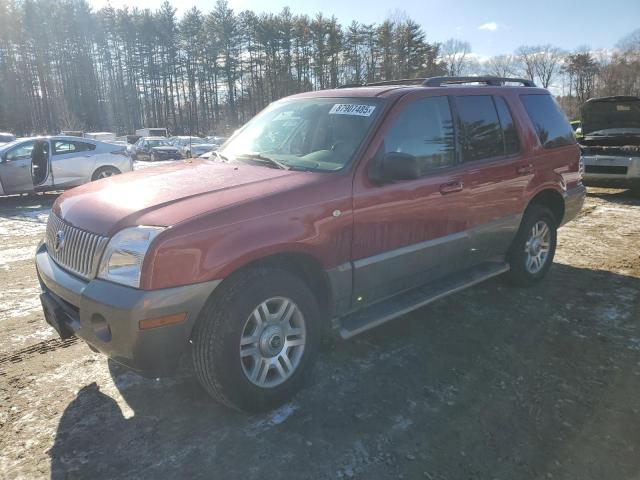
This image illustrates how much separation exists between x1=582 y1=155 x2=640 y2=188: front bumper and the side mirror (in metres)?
8.41

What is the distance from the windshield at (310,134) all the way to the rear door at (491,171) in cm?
102

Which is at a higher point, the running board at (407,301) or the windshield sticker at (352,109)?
the windshield sticker at (352,109)

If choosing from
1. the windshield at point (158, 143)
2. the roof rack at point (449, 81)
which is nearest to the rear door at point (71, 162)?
the roof rack at point (449, 81)

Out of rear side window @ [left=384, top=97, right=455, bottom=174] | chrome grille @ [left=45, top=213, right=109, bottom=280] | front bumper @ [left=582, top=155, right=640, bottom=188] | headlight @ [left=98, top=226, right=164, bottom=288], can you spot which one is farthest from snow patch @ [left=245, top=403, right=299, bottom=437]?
front bumper @ [left=582, top=155, right=640, bottom=188]

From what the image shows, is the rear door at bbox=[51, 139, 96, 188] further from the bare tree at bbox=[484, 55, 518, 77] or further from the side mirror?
the bare tree at bbox=[484, 55, 518, 77]

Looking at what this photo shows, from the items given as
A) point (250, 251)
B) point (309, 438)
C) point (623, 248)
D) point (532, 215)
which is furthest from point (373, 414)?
point (623, 248)

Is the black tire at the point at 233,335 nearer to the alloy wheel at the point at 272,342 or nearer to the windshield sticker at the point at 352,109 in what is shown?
the alloy wheel at the point at 272,342

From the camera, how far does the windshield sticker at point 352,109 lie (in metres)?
3.54

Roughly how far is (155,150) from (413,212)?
29429mm

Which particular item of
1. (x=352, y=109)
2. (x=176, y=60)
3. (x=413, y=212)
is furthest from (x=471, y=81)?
(x=176, y=60)

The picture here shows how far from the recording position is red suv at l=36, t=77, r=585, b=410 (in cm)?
253

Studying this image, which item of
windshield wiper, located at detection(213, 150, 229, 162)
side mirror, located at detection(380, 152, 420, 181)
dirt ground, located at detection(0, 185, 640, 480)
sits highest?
windshield wiper, located at detection(213, 150, 229, 162)

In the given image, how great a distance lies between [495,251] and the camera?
4621 mm

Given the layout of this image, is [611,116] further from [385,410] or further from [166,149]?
[166,149]
